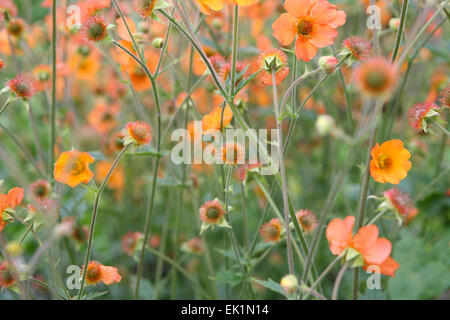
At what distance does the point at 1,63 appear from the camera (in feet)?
3.49

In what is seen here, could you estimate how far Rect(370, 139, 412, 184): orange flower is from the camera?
3.28 feet

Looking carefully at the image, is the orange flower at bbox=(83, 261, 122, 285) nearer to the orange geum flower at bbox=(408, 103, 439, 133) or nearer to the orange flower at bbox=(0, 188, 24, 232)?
the orange flower at bbox=(0, 188, 24, 232)

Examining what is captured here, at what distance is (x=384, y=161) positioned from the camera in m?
1.05

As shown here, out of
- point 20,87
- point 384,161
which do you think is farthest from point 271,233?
point 20,87

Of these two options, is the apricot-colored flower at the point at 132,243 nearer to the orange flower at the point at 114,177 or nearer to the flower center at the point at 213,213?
the flower center at the point at 213,213

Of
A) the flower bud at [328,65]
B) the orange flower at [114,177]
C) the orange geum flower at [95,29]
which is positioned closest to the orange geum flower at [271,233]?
the flower bud at [328,65]

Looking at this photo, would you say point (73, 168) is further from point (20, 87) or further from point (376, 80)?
point (376, 80)

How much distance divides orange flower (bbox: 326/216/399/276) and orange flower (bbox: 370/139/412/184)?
0.18 m

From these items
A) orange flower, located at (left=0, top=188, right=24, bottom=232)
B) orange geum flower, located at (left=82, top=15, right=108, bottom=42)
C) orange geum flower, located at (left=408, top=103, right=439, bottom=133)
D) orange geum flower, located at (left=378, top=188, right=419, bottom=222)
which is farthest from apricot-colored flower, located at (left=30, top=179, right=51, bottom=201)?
orange geum flower, located at (left=408, top=103, right=439, bottom=133)

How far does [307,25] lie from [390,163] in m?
0.39

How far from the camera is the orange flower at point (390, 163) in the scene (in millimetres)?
1000

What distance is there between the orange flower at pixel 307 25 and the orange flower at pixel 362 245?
0.39 meters
